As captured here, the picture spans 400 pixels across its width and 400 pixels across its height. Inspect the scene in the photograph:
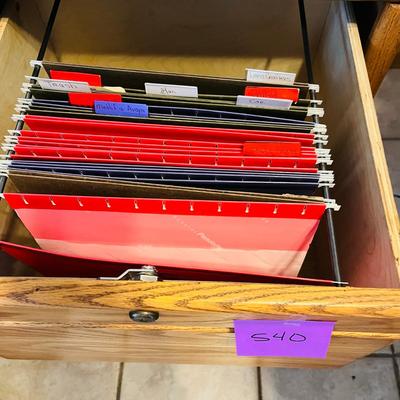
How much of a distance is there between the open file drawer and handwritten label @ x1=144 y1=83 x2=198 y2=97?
0.27 meters

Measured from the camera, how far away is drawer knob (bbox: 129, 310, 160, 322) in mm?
496

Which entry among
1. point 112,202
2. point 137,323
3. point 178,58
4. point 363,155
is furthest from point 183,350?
point 178,58

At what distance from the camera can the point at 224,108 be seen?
63 centimetres

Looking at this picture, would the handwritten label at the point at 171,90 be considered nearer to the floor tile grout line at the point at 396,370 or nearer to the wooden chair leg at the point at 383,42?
the wooden chair leg at the point at 383,42

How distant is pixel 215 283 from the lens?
0.48 m

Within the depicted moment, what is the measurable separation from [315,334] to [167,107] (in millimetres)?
365

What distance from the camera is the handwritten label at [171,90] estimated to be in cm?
61

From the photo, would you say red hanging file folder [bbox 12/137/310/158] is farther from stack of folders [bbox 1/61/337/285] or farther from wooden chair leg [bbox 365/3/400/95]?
wooden chair leg [bbox 365/3/400/95]

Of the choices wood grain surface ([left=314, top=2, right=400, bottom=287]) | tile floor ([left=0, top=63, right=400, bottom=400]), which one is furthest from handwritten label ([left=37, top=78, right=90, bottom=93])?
tile floor ([left=0, top=63, right=400, bottom=400])

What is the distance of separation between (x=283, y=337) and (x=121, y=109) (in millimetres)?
380

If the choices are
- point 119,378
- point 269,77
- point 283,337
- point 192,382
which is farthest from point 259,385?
point 269,77

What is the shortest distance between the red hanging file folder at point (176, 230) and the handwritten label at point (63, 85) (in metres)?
0.17

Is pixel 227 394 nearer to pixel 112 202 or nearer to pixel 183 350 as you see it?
pixel 183 350

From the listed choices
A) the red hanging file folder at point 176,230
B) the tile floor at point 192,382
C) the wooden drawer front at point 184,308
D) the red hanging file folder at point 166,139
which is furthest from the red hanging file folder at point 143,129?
the tile floor at point 192,382
